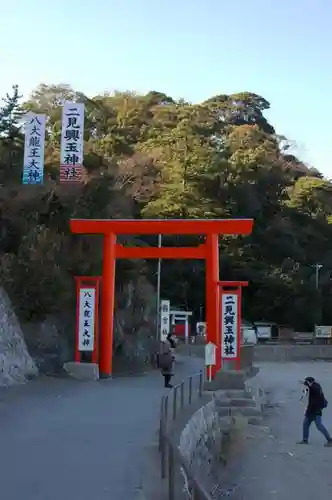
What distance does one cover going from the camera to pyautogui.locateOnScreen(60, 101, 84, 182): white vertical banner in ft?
64.7

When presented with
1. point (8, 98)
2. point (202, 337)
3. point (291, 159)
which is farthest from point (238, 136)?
point (8, 98)

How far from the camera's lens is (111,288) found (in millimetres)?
19125

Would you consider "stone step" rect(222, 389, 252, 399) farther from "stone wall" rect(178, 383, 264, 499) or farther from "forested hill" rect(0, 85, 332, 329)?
"forested hill" rect(0, 85, 332, 329)

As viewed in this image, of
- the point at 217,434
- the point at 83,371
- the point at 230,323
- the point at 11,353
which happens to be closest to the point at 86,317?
the point at 83,371

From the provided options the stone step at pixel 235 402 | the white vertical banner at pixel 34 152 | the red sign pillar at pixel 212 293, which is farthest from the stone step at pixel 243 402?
the white vertical banner at pixel 34 152

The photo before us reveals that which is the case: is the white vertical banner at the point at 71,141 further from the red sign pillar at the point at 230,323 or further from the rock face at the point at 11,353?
the red sign pillar at the point at 230,323

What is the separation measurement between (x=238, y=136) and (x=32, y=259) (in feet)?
124

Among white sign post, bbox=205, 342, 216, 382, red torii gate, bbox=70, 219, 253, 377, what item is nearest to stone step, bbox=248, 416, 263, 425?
white sign post, bbox=205, 342, 216, 382

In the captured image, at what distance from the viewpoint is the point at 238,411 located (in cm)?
1487

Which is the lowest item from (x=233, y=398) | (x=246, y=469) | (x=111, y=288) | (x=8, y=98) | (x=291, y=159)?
(x=246, y=469)

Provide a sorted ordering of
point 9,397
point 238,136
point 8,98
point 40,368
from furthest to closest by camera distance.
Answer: point 238,136 → point 8,98 → point 40,368 → point 9,397

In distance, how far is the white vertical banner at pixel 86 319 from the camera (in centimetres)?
1825

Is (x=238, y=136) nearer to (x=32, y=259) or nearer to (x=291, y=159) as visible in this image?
(x=291, y=159)

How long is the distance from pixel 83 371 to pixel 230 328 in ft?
14.7
